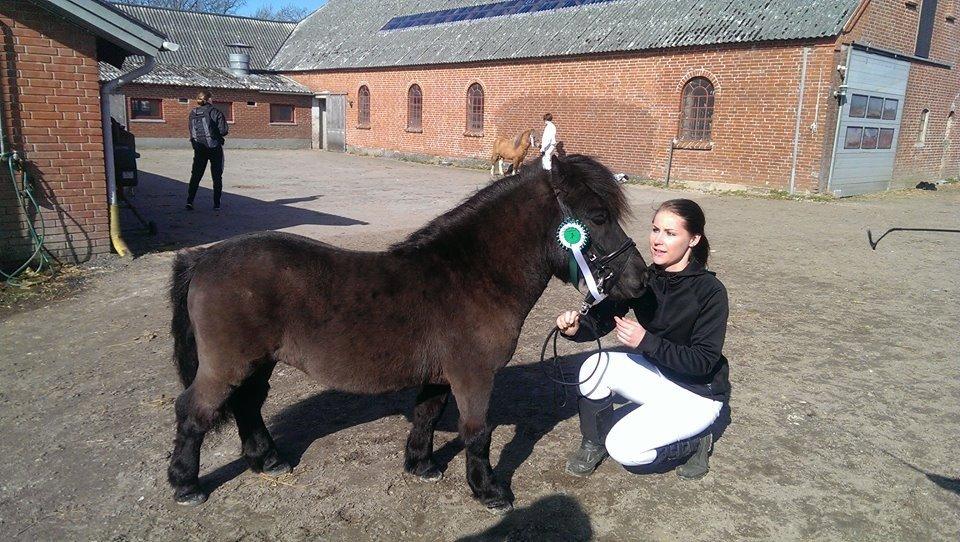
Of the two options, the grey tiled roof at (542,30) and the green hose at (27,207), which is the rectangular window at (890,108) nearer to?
the grey tiled roof at (542,30)

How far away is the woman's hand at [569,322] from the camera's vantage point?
3.15 m

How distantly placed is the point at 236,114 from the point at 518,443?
3186 cm

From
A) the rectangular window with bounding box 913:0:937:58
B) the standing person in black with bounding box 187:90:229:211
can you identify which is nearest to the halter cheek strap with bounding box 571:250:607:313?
the standing person in black with bounding box 187:90:229:211

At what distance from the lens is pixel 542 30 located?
24.2 m

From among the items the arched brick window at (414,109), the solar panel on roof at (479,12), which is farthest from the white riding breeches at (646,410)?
the arched brick window at (414,109)

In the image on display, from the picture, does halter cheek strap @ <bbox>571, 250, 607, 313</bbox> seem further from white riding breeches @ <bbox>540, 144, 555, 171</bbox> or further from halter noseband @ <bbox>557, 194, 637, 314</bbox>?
white riding breeches @ <bbox>540, 144, 555, 171</bbox>

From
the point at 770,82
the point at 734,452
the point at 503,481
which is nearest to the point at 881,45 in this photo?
the point at 770,82

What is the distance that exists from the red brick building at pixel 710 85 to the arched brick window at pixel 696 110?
4 cm

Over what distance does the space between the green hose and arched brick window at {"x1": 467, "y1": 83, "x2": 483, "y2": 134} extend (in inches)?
795

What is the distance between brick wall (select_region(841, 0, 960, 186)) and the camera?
59.0 ft

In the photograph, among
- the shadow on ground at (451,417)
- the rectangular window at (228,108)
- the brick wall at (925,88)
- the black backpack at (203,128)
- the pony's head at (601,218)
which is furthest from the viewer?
the rectangular window at (228,108)

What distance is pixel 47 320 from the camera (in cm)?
595

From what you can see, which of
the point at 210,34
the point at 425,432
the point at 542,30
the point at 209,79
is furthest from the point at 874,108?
the point at 210,34

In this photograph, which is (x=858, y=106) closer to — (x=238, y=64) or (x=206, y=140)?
(x=206, y=140)
